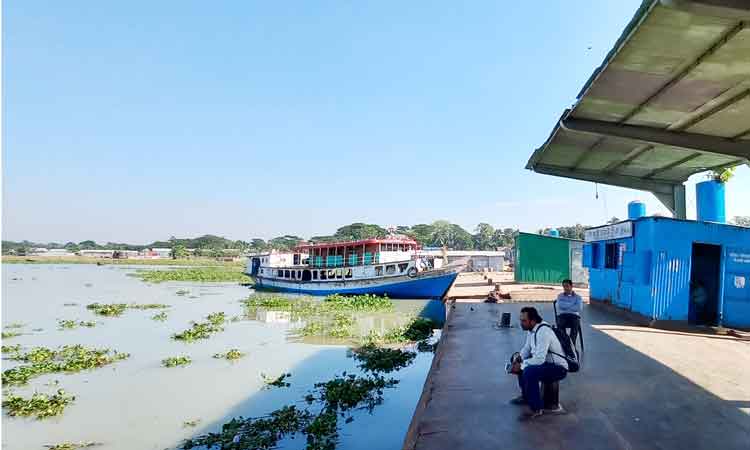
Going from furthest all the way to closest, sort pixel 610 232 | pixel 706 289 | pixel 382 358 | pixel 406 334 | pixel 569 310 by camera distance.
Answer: pixel 406 334 → pixel 610 232 → pixel 382 358 → pixel 706 289 → pixel 569 310

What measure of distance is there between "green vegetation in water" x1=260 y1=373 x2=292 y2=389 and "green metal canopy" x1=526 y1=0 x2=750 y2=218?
323 inches

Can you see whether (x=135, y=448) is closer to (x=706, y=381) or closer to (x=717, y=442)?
(x=717, y=442)

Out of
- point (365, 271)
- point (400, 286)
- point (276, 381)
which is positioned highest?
point (365, 271)

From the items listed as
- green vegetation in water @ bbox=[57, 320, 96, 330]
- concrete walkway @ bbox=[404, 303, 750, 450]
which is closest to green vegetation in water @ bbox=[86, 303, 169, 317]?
green vegetation in water @ bbox=[57, 320, 96, 330]

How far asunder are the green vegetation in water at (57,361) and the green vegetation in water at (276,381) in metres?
5.34

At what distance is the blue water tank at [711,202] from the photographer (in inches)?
444

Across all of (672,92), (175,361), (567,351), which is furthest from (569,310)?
(175,361)

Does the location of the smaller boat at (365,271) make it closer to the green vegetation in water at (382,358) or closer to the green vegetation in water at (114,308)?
Answer: the green vegetation in water at (114,308)

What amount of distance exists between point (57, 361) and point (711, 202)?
18826 millimetres

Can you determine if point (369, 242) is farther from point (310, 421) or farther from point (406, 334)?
point (310, 421)

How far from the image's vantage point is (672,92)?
20.0ft

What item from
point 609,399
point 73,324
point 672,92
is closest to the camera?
point 609,399

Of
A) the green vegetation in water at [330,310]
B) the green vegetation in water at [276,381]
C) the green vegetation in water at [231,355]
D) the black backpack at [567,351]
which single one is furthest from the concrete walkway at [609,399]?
the green vegetation in water at [330,310]

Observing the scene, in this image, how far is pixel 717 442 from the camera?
4.17m
